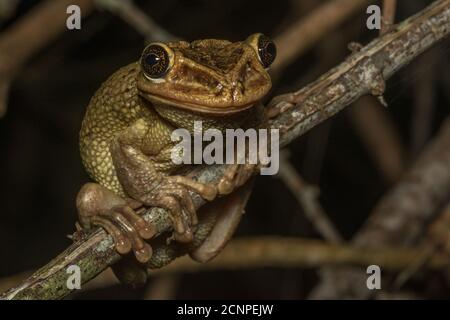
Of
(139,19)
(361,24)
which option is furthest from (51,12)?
(361,24)

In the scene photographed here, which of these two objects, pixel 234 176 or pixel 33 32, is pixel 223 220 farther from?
pixel 33 32

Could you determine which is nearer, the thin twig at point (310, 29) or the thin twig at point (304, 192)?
the thin twig at point (304, 192)

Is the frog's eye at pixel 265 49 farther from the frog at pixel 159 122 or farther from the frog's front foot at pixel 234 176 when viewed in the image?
the frog's front foot at pixel 234 176

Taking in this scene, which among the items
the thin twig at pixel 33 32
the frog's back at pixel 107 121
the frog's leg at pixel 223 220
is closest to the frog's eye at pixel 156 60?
the frog's back at pixel 107 121

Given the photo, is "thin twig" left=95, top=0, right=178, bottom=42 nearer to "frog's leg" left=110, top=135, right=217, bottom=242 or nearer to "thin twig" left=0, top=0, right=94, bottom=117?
"thin twig" left=0, top=0, right=94, bottom=117

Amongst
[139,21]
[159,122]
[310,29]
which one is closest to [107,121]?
[159,122]

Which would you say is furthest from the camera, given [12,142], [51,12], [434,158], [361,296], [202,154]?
[12,142]
